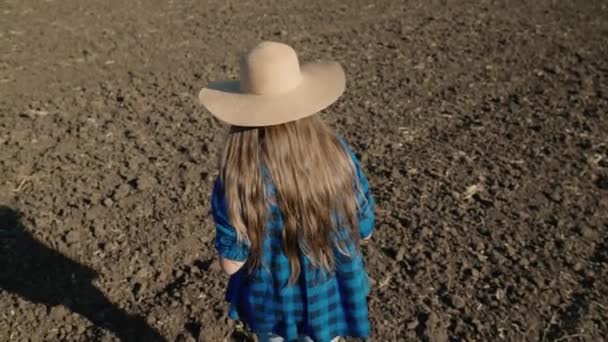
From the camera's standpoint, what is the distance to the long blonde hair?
1844 mm

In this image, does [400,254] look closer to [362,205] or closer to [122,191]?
[362,205]

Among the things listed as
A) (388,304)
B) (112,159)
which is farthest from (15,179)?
(388,304)

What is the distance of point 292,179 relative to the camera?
1853 mm

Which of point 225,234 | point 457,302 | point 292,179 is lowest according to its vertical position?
point 457,302

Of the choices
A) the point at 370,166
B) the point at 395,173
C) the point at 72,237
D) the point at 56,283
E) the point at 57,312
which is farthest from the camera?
the point at 370,166

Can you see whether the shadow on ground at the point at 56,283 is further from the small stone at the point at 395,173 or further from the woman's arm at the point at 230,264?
the small stone at the point at 395,173

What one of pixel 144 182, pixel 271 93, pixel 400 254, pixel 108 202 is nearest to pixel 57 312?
pixel 108 202

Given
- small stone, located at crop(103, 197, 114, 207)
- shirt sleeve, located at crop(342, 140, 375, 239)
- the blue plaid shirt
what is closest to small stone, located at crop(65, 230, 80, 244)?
small stone, located at crop(103, 197, 114, 207)

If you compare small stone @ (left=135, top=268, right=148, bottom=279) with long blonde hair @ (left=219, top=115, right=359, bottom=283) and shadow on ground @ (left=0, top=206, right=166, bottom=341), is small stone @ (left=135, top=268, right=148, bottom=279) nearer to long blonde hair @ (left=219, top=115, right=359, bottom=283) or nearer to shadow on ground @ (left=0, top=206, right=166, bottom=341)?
shadow on ground @ (left=0, top=206, right=166, bottom=341)

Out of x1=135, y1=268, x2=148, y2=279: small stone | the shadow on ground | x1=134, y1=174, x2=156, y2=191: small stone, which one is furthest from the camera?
x1=134, y1=174, x2=156, y2=191: small stone

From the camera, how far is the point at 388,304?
10.5 ft

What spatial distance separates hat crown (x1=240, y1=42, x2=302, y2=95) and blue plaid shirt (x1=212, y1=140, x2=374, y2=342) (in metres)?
0.33

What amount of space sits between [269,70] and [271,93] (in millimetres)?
75

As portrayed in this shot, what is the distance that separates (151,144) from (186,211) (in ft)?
3.15
